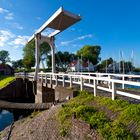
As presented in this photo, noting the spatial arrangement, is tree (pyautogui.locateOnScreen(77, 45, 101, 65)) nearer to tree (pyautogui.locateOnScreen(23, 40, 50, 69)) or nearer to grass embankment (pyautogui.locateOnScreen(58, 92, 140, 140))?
tree (pyautogui.locateOnScreen(23, 40, 50, 69))

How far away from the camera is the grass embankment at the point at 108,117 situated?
20.4ft

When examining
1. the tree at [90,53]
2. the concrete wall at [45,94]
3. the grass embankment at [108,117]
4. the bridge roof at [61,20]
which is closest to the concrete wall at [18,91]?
the concrete wall at [45,94]

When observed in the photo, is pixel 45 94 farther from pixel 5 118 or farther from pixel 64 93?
pixel 64 93

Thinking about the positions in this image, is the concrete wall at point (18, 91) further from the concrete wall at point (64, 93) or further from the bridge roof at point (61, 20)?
the concrete wall at point (64, 93)

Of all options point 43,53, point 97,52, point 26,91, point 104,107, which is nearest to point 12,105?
point 104,107

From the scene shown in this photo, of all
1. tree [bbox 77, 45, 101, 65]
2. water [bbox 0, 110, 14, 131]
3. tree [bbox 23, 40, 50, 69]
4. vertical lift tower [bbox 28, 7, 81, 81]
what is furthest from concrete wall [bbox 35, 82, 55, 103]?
tree [bbox 77, 45, 101, 65]

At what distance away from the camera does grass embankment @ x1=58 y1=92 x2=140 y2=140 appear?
6223 millimetres

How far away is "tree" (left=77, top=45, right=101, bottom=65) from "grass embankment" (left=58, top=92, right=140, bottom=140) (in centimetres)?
7576

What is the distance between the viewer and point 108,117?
7.37 metres

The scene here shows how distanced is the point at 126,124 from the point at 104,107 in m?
1.82

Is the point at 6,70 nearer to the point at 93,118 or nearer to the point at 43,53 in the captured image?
the point at 43,53

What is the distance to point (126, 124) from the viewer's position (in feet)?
21.4

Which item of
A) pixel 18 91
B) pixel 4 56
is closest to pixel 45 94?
pixel 18 91

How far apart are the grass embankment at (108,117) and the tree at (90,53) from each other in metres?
75.8
